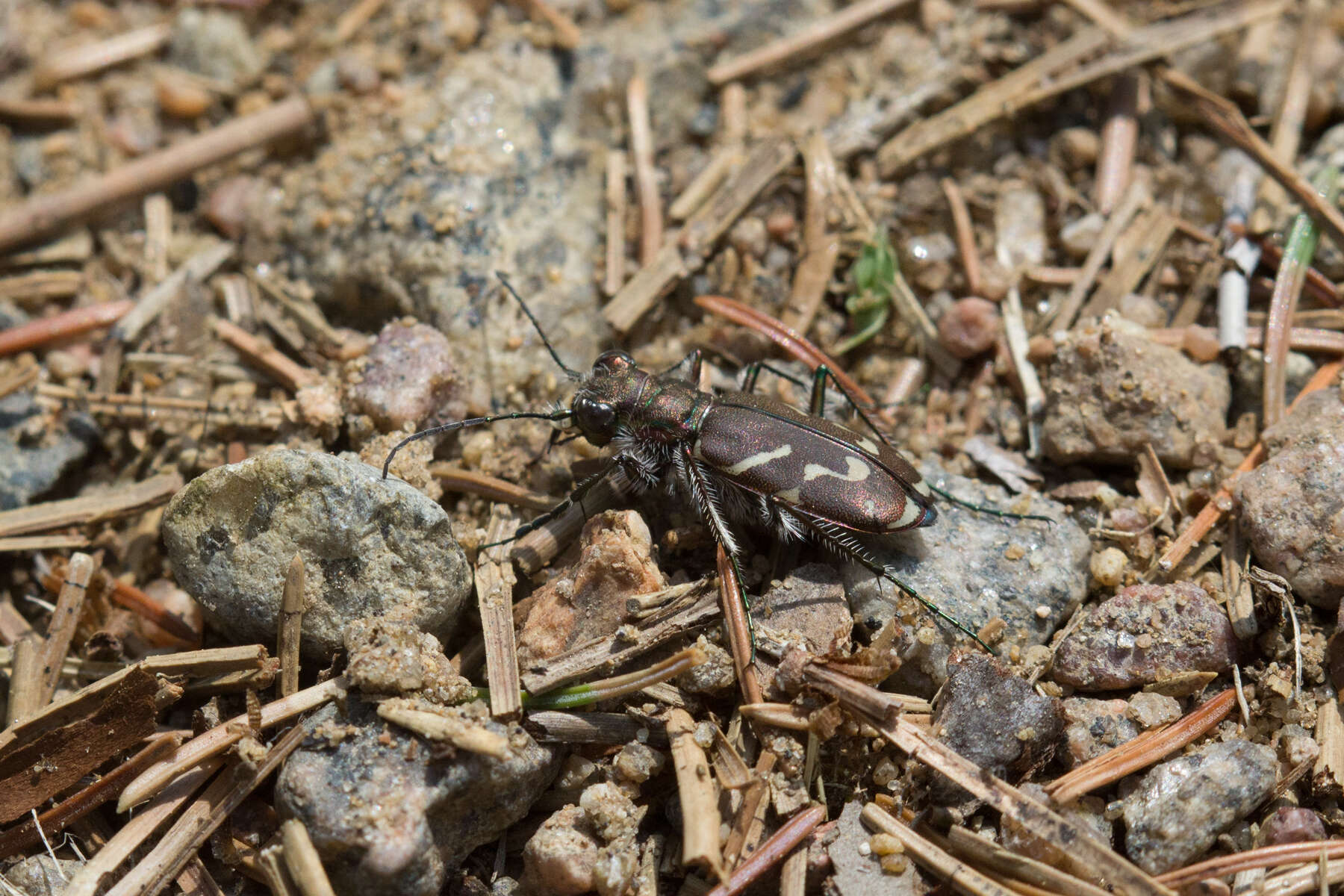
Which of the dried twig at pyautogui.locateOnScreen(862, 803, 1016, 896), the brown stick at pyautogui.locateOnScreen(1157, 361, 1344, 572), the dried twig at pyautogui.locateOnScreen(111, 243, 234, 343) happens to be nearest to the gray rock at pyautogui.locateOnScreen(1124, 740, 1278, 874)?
the dried twig at pyautogui.locateOnScreen(862, 803, 1016, 896)

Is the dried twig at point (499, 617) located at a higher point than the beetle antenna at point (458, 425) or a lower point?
lower

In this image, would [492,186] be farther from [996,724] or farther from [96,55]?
[996,724]

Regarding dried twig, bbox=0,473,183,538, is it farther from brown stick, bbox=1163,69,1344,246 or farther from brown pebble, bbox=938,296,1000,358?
brown stick, bbox=1163,69,1344,246

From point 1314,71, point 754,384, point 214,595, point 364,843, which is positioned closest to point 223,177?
point 214,595

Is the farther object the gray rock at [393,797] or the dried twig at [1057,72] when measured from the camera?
the dried twig at [1057,72]

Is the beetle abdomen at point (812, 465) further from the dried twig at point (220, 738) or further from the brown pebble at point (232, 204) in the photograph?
the brown pebble at point (232, 204)

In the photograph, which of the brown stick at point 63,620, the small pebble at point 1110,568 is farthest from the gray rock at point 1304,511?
the brown stick at point 63,620

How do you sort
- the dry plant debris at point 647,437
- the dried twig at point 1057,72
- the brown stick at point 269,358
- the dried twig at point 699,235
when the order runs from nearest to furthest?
the dry plant debris at point 647,437 < the brown stick at point 269,358 < the dried twig at point 699,235 < the dried twig at point 1057,72
